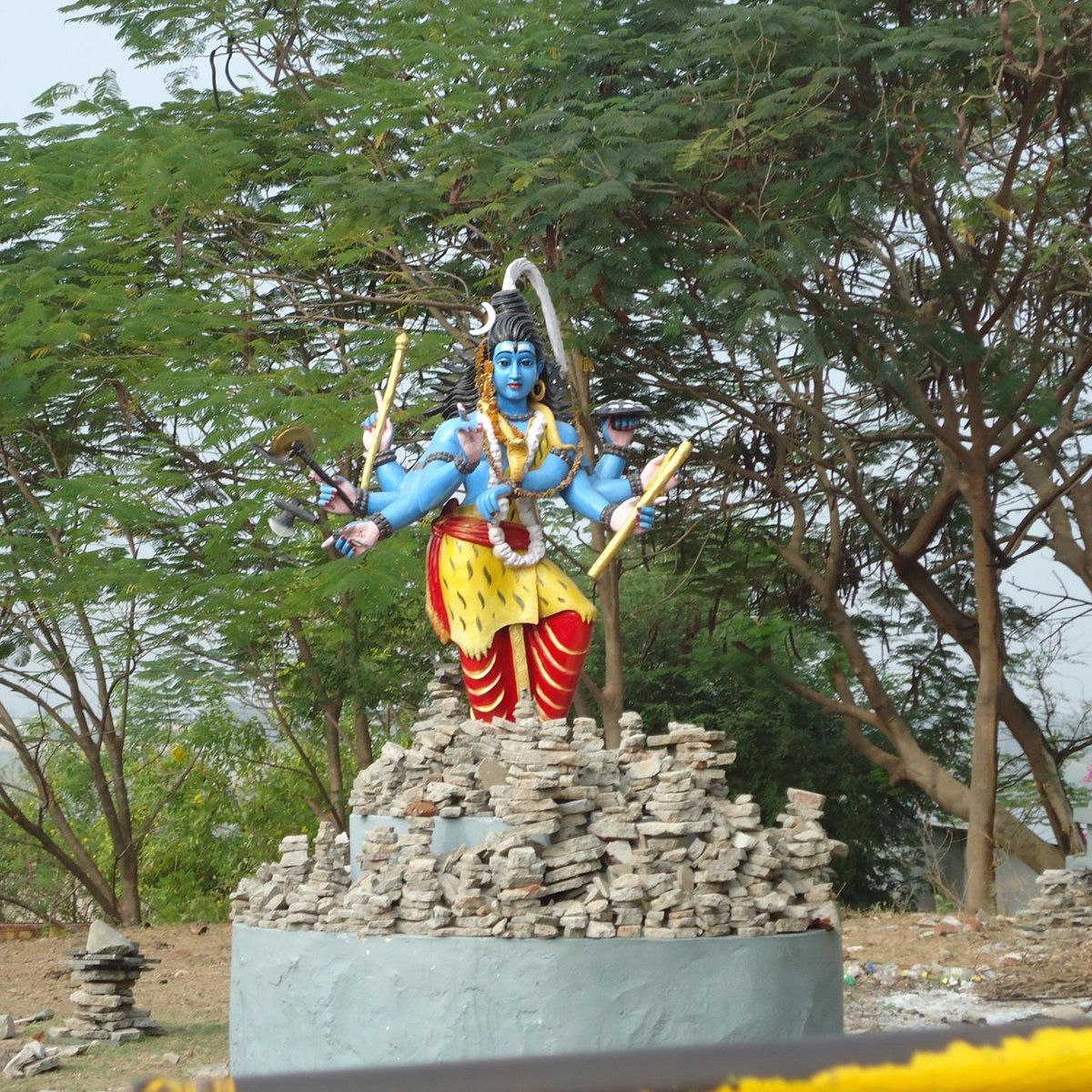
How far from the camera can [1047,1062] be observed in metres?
0.52

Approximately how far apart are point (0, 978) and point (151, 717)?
16.3 feet

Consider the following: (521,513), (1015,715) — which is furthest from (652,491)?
(1015,715)

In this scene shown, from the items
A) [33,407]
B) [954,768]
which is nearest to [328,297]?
[33,407]

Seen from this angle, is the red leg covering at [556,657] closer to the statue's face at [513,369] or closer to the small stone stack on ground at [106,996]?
the statue's face at [513,369]

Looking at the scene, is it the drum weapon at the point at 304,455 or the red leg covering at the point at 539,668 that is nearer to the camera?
the drum weapon at the point at 304,455

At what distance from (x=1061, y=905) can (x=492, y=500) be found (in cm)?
459

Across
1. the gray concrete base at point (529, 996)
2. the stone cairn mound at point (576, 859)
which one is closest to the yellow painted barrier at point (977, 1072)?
the gray concrete base at point (529, 996)

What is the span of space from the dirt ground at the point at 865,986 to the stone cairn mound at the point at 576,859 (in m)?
0.83

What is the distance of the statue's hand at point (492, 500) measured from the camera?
6.59m

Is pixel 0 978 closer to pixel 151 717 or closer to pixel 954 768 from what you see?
pixel 151 717

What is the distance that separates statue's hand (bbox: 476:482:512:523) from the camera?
6594 millimetres

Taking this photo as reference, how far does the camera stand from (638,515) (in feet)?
21.2

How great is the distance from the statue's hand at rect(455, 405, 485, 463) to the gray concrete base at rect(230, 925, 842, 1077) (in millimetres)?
2394

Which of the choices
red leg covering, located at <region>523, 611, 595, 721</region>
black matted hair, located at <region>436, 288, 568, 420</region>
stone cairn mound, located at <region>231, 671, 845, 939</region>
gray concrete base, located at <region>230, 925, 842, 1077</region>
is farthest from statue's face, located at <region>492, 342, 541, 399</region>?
gray concrete base, located at <region>230, 925, 842, 1077</region>
